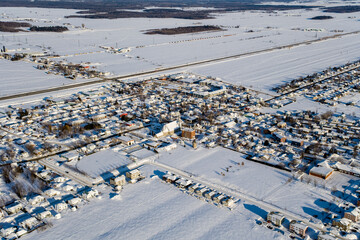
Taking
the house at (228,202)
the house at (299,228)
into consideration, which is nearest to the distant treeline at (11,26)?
the house at (228,202)

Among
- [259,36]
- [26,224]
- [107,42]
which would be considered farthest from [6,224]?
[259,36]

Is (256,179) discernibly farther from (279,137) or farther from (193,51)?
(193,51)

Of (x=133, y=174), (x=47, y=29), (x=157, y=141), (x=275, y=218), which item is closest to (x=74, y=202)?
(x=133, y=174)

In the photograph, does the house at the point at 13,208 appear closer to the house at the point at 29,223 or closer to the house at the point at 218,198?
the house at the point at 29,223

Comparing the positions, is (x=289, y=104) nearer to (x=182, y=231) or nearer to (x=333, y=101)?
(x=333, y=101)

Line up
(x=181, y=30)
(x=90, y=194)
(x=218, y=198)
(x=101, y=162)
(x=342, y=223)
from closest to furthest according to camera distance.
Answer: (x=342, y=223)
(x=218, y=198)
(x=90, y=194)
(x=101, y=162)
(x=181, y=30)

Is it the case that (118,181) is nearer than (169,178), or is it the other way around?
(118,181)

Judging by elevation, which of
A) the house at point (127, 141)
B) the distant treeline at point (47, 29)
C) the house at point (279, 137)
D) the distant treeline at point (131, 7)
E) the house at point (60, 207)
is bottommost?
the house at point (60, 207)
